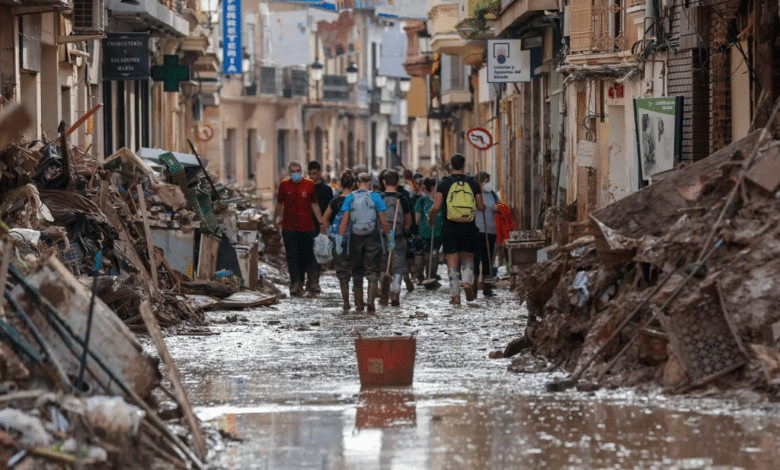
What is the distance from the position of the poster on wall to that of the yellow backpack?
2001 millimetres

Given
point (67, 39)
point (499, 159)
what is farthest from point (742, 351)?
point (499, 159)

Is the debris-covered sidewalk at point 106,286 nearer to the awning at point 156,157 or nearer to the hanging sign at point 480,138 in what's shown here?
the awning at point 156,157

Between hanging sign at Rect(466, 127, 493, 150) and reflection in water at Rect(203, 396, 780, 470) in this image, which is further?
hanging sign at Rect(466, 127, 493, 150)

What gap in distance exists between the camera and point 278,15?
53.6 m

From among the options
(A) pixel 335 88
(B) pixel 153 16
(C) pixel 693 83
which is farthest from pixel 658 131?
(A) pixel 335 88

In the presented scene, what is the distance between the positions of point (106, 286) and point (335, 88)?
58621mm

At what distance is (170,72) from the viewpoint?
3506 centimetres

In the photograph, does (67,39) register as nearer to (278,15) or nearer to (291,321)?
(291,321)

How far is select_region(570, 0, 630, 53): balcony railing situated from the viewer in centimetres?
2305

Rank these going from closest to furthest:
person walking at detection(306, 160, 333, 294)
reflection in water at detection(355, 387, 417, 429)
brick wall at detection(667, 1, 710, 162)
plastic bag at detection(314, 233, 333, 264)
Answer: reflection in water at detection(355, 387, 417, 429) < brick wall at detection(667, 1, 710, 162) < person walking at detection(306, 160, 333, 294) < plastic bag at detection(314, 233, 333, 264)

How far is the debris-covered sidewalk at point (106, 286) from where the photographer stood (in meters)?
7.01

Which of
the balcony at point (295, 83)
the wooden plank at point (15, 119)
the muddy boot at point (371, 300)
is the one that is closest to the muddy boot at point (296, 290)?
the muddy boot at point (371, 300)

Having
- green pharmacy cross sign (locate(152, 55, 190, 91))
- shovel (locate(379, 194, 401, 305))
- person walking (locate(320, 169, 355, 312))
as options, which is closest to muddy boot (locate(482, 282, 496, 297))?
shovel (locate(379, 194, 401, 305))

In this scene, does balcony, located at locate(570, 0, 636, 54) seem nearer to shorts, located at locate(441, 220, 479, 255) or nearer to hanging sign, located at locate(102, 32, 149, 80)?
shorts, located at locate(441, 220, 479, 255)
